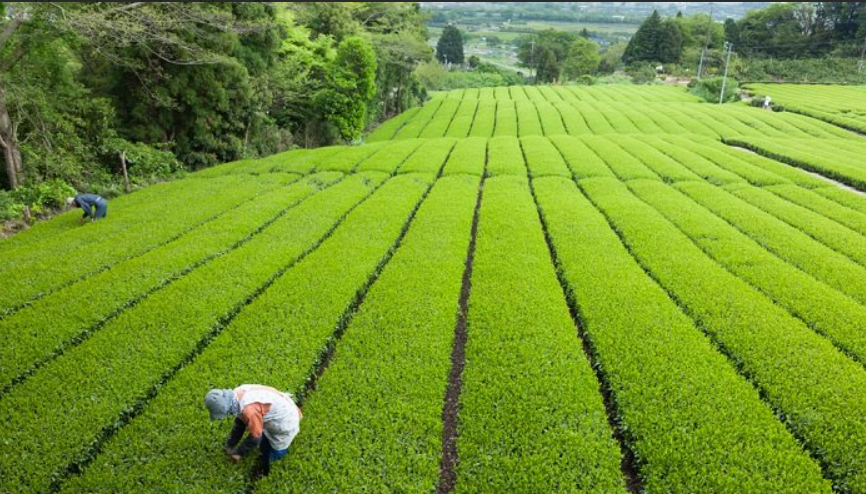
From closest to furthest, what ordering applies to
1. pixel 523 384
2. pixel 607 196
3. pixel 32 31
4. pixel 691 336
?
pixel 523 384, pixel 691 336, pixel 32 31, pixel 607 196

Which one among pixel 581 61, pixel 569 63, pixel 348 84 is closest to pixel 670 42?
pixel 581 61

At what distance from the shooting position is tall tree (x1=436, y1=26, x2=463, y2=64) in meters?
115

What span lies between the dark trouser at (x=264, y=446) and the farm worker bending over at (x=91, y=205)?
12.4 metres

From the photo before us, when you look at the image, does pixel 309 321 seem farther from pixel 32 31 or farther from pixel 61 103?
pixel 61 103

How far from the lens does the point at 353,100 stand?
113 feet

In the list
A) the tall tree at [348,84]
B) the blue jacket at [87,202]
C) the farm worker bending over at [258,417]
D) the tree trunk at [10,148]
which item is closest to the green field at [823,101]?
the tall tree at [348,84]

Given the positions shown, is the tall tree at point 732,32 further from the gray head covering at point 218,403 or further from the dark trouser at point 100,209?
the gray head covering at point 218,403

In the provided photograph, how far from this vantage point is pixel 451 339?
964 cm

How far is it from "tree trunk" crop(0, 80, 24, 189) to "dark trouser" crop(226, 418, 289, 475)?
16358mm

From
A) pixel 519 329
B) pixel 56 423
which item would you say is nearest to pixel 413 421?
pixel 519 329

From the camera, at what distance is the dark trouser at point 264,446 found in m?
6.53

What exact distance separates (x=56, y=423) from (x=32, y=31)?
51.7 feet

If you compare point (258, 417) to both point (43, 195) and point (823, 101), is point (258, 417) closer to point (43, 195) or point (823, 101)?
point (43, 195)

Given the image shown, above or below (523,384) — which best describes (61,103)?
above
